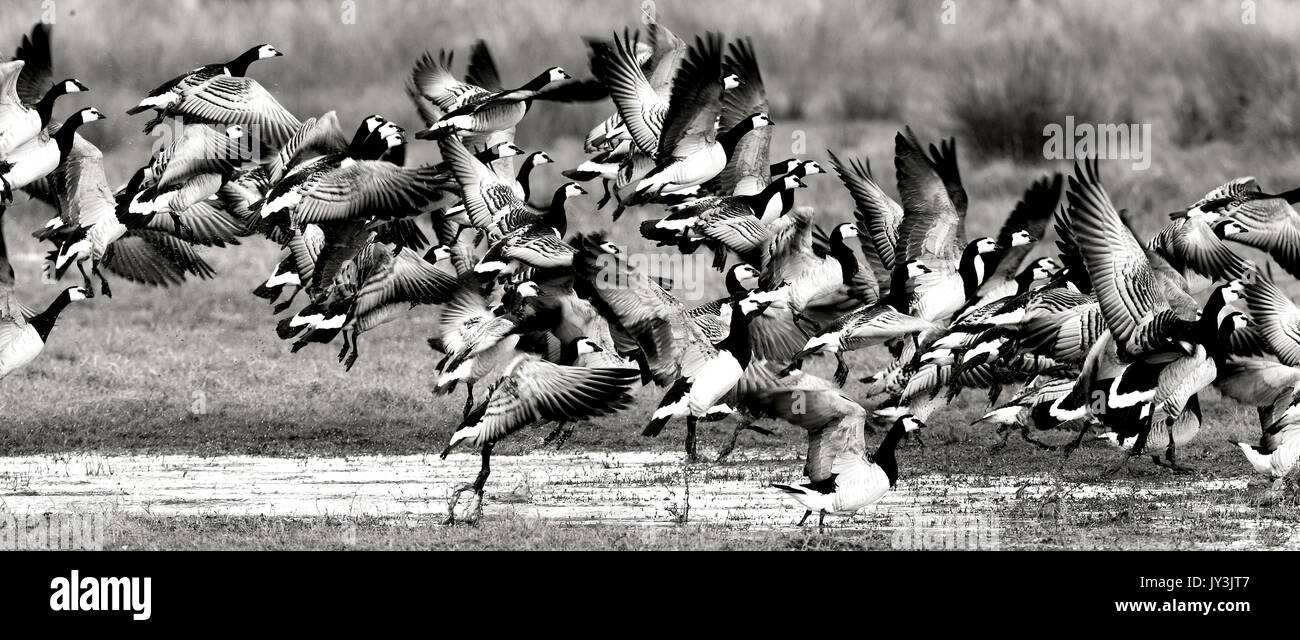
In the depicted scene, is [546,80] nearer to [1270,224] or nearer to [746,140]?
[746,140]

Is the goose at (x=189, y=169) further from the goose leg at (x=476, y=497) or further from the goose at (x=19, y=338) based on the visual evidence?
the goose leg at (x=476, y=497)

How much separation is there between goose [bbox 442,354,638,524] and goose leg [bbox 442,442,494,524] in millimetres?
24

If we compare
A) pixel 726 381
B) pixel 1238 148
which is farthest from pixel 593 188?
pixel 726 381

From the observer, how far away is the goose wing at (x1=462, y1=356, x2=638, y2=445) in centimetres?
1191

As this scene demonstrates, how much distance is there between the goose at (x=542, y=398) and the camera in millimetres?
11898

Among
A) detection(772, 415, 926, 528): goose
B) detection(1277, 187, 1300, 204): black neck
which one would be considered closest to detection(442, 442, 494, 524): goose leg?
detection(772, 415, 926, 528): goose

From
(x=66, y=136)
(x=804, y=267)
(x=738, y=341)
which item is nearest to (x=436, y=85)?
(x=66, y=136)

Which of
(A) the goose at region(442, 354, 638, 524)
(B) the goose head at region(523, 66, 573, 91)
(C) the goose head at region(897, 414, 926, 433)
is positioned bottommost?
(C) the goose head at region(897, 414, 926, 433)

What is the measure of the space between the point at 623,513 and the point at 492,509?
92 cm

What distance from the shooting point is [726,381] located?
12.5m

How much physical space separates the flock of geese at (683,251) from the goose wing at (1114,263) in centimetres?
2

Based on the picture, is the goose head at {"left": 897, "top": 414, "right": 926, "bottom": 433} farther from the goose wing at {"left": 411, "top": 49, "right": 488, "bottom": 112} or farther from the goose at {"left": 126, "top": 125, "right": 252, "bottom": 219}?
the goose wing at {"left": 411, "top": 49, "right": 488, "bottom": 112}

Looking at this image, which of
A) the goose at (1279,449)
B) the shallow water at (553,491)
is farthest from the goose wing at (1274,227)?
the goose at (1279,449)

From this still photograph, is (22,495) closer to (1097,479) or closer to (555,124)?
(1097,479)
